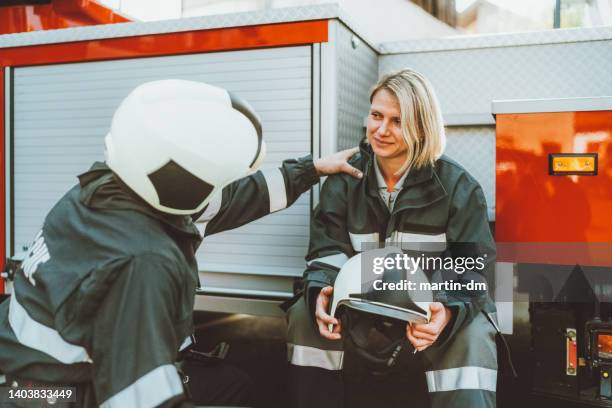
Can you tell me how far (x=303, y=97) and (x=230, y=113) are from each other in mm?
1260

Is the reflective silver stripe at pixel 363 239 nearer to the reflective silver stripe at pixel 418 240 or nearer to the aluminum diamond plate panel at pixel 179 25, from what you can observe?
the reflective silver stripe at pixel 418 240

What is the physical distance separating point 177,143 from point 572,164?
151cm

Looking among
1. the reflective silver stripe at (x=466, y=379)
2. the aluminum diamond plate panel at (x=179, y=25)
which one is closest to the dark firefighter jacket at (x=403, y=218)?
the reflective silver stripe at (x=466, y=379)

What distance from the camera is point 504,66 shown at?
287 cm

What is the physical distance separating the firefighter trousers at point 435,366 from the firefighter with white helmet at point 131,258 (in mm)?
683

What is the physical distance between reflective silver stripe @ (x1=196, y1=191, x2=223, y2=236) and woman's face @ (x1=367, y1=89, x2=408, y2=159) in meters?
0.63

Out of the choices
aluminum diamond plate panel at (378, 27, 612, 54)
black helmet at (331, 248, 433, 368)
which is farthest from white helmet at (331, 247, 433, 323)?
aluminum diamond plate panel at (378, 27, 612, 54)

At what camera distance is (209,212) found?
197 cm

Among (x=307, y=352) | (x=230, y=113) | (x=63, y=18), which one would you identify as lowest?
(x=307, y=352)

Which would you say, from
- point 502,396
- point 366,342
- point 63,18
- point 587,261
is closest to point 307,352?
point 366,342

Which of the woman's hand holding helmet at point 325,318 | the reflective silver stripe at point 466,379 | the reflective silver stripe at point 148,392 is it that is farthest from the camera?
the woman's hand holding helmet at point 325,318

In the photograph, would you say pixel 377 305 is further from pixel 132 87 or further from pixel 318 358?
pixel 132 87

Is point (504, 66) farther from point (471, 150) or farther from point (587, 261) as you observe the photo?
point (587, 261)

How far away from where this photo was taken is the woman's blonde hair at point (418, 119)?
2.14m
